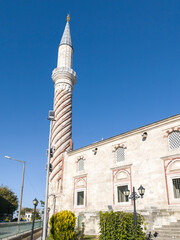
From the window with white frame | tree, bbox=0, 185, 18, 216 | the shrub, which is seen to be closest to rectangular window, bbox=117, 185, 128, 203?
the window with white frame

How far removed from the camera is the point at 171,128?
55.4 feet

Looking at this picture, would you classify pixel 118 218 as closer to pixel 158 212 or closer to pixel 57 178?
pixel 158 212

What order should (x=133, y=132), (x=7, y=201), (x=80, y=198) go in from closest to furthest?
→ (x=133, y=132) < (x=80, y=198) < (x=7, y=201)

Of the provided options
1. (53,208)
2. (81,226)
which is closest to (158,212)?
(81,226)

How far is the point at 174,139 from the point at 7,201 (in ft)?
128

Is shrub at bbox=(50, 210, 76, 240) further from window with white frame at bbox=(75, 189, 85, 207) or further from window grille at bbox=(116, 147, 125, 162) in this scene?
window with white frame at bbox=(75, 189, 85, 207)

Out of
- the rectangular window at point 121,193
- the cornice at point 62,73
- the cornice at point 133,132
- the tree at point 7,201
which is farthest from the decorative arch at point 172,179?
the tree at point 7,201

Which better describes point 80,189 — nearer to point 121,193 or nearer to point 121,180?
point 121,193

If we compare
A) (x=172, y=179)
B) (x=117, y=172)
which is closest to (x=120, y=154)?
(x=117, y=172)

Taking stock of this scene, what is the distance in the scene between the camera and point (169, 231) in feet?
46.2

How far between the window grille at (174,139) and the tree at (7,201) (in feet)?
122

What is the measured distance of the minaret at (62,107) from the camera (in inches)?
979

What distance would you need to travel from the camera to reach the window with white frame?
2166 centimetres

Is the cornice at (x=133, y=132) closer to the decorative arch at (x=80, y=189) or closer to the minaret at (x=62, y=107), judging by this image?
the minaret at (x=62, y=107)
